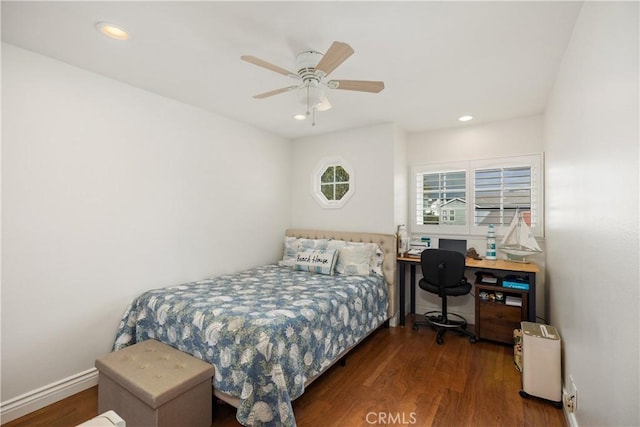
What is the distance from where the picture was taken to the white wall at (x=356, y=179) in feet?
11.9

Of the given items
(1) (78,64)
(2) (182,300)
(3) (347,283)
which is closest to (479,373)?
(3) (347,283)

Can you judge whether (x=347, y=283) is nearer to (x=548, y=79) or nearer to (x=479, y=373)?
(x=479, y=373)

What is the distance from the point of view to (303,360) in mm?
1986

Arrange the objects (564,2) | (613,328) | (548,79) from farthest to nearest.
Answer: (548,79) → (564,2) → (613,328)

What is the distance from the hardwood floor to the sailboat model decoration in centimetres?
102

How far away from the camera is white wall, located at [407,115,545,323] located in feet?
10.9

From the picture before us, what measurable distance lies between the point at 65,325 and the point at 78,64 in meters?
1.98

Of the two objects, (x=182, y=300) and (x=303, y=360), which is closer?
(x=303, y=360)

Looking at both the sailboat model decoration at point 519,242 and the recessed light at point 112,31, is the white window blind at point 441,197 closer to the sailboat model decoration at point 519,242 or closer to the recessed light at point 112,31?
the sailboat model decoration at point 519,242

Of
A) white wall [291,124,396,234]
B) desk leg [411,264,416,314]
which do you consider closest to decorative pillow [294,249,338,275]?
white wall [291,124,396,234]

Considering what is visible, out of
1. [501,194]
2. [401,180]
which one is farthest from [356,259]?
[501,194]

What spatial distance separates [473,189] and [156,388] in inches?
146

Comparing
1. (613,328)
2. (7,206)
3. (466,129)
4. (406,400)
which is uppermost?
(466,129)

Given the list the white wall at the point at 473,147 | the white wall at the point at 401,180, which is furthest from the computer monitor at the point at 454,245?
the white wall at the point at 401,180
